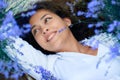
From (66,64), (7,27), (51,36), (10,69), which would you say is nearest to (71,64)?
(66,64)

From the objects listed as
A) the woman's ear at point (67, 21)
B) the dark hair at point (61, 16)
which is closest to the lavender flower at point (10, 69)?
the dark hair at point (61, 16)

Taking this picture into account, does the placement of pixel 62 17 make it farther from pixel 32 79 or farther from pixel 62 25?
pixel 32 79

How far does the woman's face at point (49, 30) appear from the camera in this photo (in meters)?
1.54

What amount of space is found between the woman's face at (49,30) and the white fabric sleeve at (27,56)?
0.05 meters

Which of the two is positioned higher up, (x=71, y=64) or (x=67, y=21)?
(x=67, y=21)

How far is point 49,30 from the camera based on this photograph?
5.02ft

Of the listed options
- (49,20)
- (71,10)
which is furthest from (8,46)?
(71,10)

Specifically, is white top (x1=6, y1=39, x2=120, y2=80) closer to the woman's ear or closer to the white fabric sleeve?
the white fabric sleeve

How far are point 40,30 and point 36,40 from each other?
0.23ft

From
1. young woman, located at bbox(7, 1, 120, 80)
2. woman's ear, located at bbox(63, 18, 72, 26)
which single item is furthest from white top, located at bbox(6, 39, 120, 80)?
woman's ear, located at bbox(63, 18, 72, 26)

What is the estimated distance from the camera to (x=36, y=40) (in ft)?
5.31

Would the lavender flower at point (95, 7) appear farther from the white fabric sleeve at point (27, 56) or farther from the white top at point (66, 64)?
the white fabric sleeve at point (27, 56)

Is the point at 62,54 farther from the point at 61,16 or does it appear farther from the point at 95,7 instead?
the point at 95,7

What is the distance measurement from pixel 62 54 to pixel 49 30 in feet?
0.46
